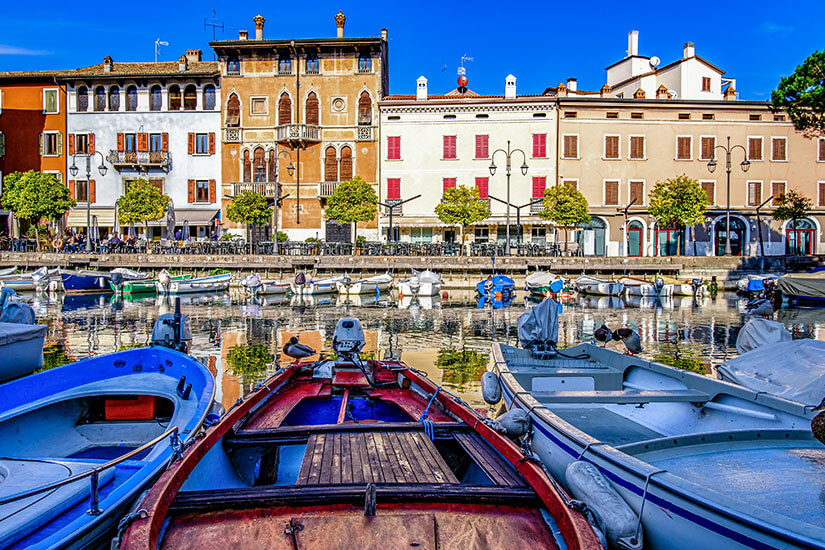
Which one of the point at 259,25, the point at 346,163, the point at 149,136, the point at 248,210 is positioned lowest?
the point at 248,210

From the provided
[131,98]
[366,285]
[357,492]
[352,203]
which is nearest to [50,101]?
[131,98]

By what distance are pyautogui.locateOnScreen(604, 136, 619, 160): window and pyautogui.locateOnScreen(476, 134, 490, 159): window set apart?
871 centimetres

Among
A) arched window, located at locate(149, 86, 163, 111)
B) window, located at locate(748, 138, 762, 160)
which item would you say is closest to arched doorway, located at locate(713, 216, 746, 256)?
window, located at locate(748, 138, 762, 160)

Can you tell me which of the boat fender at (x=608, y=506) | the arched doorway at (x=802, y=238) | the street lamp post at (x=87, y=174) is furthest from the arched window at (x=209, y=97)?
the boat fender at (x=608, y=506)

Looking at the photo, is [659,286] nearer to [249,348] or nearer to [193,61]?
[249,348]

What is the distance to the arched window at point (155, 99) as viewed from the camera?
4400 centimetres

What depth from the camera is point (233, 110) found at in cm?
4366

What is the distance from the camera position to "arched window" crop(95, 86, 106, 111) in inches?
1732

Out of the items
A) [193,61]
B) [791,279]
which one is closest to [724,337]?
[791,279]

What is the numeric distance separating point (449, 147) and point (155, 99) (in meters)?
22.7

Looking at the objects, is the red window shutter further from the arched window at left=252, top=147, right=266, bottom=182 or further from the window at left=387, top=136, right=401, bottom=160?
the arched window at left=252, top=147, right=266, bottom=182

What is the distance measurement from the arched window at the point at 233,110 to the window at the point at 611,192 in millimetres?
27893

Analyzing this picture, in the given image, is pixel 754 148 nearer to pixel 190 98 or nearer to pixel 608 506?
pixel 190 98

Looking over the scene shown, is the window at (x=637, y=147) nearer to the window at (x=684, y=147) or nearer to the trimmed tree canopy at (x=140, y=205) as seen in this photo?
the window at (x=684, y=147)
